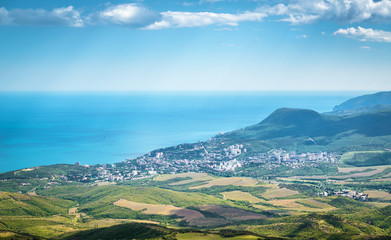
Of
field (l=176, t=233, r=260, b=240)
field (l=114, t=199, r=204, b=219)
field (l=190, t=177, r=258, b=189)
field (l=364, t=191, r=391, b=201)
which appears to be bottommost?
field (l=364, t=191, r=391, b=201)

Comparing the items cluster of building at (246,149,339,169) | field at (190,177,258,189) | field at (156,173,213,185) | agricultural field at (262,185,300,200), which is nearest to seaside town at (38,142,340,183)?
cluster of building at (246,149,339,169)

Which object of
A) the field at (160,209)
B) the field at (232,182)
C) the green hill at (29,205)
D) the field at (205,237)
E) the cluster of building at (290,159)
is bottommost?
the field at (232,182)

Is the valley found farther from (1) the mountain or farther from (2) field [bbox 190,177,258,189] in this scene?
(1) the mountain

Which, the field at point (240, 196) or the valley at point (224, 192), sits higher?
the valley at point (224, 192)

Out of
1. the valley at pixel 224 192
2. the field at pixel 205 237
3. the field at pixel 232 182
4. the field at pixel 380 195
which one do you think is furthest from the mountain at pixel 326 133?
the field at pixel 205 237

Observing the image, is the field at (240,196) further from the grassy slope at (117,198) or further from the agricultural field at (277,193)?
the grassy slope at (117,198)

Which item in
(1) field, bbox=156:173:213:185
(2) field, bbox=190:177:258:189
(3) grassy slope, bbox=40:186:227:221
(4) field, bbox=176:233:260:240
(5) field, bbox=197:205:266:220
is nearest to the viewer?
(4) field, bbox=176:233:260:240

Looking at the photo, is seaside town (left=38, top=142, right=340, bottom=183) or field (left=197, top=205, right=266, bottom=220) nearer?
field (left=197, top=205, right=266, bottom=220)

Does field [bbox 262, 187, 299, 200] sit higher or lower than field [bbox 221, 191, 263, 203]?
higher
